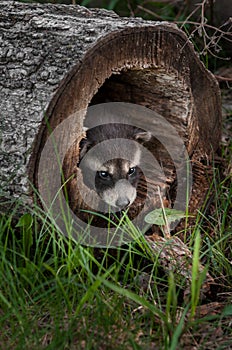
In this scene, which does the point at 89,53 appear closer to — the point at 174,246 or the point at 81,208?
the point at 81,208

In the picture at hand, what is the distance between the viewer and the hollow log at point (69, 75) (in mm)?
3242

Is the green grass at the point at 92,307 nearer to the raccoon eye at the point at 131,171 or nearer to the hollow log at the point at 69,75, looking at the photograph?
the hollow log at the point at 69,75

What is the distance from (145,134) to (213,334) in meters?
1.75

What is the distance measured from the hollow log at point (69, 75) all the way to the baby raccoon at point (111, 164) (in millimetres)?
370

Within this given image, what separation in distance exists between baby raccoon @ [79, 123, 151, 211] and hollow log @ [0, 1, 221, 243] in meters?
0.37

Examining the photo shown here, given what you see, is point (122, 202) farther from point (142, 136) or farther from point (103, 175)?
point (142, 136)

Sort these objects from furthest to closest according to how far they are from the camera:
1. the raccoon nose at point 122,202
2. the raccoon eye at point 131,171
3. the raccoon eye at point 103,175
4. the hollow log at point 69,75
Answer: the raccoon eye at point 131,171, the raccoon eye at point 103,175, the raccoon nose at point 122,202, the hollow log at point 69,75

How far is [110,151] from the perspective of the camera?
410cm

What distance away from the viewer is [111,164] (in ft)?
13.3

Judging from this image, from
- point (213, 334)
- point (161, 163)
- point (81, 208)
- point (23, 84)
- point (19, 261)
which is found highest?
point (23, 84)

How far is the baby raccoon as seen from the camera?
401 cm

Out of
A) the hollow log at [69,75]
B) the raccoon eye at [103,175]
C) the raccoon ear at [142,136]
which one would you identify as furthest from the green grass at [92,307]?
the raccoon ear at [142,136]

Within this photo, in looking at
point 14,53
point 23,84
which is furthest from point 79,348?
point 14,53

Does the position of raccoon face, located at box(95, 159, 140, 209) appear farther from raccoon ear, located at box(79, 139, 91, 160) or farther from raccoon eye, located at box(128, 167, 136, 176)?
raccoon ear, located at box(79, 139, 91, 160)
